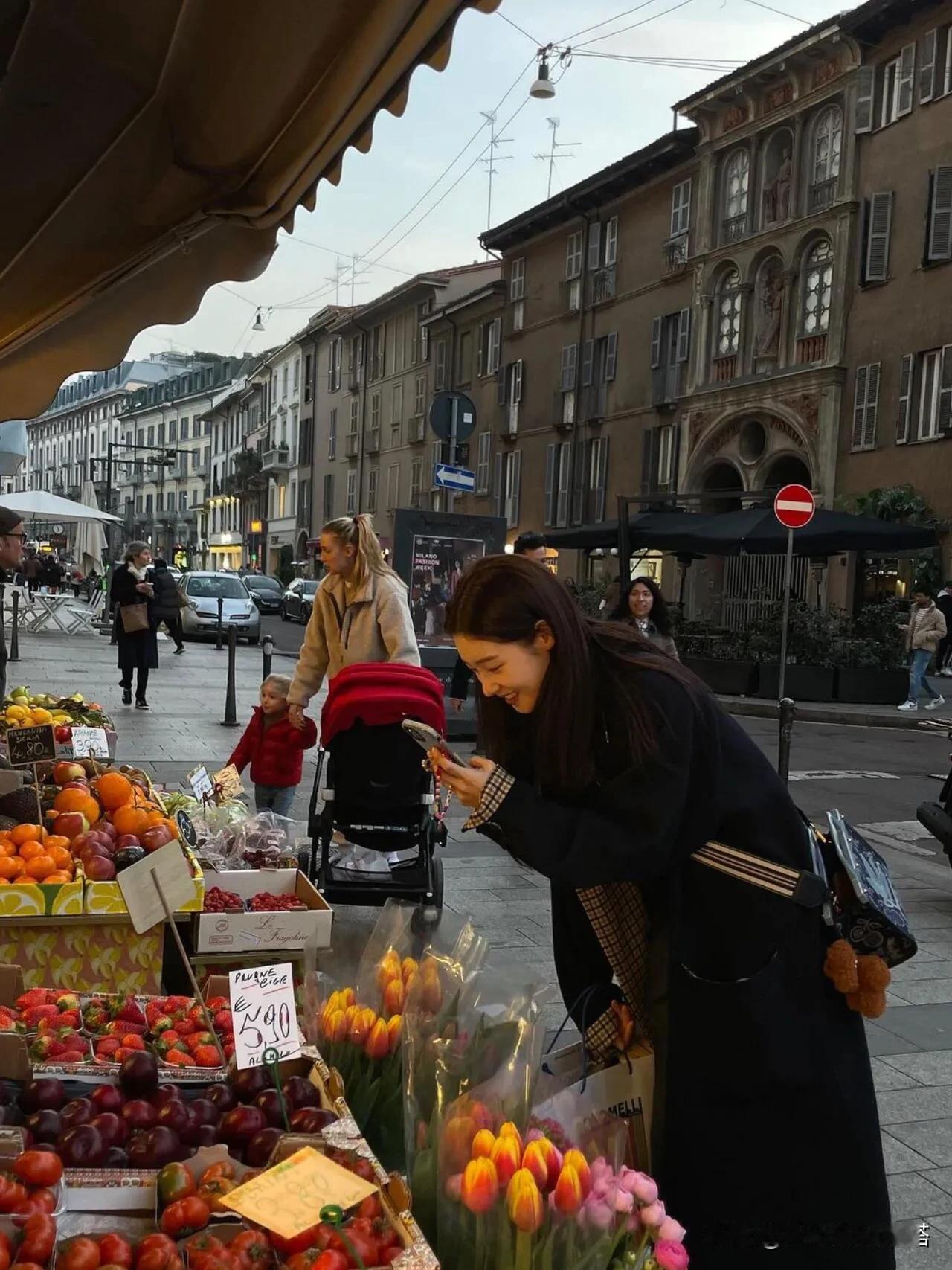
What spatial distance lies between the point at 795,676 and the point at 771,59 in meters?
15.0

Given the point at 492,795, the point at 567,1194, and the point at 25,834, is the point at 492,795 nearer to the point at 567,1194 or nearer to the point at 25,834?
the point at 567,1194

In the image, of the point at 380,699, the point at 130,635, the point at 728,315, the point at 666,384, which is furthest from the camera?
the point at 666,384

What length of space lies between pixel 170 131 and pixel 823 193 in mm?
24225

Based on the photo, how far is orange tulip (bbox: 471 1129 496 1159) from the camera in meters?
1.92

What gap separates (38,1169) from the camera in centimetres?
198

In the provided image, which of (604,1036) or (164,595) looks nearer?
(604,1036)

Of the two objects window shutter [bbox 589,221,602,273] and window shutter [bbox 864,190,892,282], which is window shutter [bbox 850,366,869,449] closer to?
window shutter [bbox 864,190,892,282]

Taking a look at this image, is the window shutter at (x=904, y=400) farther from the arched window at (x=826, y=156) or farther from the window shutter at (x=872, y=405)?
the arched window at (x=826, y=156)

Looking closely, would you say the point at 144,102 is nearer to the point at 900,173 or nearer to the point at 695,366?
the point at 900,173

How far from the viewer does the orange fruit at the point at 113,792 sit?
4719 mm

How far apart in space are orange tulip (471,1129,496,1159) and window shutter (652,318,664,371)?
29516 mm

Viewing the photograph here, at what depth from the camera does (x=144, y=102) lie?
11.5ft

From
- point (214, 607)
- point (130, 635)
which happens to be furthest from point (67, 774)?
point (214, 607)

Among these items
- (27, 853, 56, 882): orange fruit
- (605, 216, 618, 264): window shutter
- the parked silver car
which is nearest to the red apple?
(27, 853, 56, 882): orange fruit
